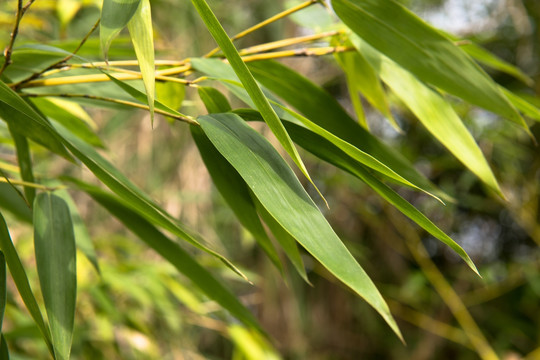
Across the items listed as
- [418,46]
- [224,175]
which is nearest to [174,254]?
[224,175]

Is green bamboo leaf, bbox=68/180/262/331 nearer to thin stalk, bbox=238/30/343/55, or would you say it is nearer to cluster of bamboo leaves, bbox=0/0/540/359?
cluster of bamboo leaves, bbox=0/0/540/359

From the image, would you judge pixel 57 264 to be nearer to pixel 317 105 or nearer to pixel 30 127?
pixel 30 127

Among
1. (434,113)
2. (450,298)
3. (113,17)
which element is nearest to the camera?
(113,17)

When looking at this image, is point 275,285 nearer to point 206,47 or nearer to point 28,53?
point 206,47

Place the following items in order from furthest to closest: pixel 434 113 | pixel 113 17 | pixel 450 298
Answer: pixel 450 298 < pixel 434 113 < pixel 113 17

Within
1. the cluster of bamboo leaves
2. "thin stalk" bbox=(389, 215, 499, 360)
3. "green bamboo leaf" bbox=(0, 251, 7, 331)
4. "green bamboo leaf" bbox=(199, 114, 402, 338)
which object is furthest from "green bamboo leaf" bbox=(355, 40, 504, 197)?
"thin stalk" bbox=(389, 215, 499, 360)

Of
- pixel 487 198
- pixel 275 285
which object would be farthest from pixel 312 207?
pixel 487 198
